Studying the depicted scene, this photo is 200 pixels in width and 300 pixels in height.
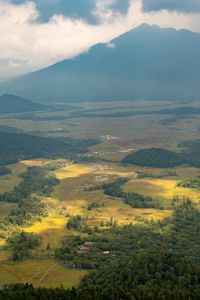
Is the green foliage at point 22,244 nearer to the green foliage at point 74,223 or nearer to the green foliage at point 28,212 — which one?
the green foliage at point 28,212

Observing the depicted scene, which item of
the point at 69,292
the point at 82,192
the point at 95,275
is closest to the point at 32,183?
the point at 82,192

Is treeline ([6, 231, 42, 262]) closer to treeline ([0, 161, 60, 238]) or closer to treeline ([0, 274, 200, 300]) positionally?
treeline ([0, 161, 60, 238])

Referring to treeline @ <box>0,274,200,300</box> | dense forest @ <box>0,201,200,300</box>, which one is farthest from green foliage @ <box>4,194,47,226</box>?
treeline @ <box>0,274,200,300</box>

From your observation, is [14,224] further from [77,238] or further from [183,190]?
[183,190]

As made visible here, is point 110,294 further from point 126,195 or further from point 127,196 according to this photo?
point 126,195

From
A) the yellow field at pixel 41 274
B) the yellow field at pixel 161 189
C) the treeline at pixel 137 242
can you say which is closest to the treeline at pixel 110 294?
the yellow field at pixel 41 274

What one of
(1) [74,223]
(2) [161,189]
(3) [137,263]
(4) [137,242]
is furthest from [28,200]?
(3) [137,263]
